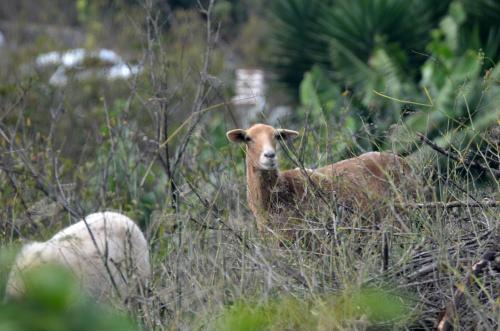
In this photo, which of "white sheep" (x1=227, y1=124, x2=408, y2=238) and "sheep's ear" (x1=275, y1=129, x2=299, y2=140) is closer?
"white sheep" (x1=227, y1=124, x2=408, y2=238)

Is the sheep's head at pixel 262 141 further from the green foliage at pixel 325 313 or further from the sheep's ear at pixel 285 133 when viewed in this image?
the green foliage at pixel 325 313

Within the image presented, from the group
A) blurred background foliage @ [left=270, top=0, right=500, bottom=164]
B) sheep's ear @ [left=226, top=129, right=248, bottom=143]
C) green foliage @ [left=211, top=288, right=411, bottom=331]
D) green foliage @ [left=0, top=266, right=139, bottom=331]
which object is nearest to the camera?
green foliage @ [left=0, top=266, right=139, bottom=331]

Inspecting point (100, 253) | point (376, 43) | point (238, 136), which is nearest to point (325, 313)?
point (100, 253)

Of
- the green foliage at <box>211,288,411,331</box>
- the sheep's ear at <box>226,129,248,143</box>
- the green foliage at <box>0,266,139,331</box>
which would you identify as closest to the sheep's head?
the sheep's ear at <box>226,129,248,143</box>

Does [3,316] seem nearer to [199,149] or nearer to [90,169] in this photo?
[199,149]

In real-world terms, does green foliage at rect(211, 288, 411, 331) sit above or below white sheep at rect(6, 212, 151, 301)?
above

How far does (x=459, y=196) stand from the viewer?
5.89m

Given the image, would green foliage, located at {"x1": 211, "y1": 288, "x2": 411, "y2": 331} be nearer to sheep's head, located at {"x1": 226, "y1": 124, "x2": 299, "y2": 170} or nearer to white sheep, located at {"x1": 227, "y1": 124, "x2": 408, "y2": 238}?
white sheep, located at {"x1": 227, "y1": 124, "x2": 408, "y2": 238}

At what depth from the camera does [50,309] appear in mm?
2197

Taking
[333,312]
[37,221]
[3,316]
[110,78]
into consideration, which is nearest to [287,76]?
[110,78]

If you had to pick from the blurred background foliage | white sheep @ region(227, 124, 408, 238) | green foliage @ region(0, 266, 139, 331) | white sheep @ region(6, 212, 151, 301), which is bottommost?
the blurred background foliage

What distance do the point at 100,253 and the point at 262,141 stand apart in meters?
1.66

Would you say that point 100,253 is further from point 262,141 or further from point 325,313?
point 325,313

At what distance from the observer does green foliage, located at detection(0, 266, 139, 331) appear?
7.13 feet
